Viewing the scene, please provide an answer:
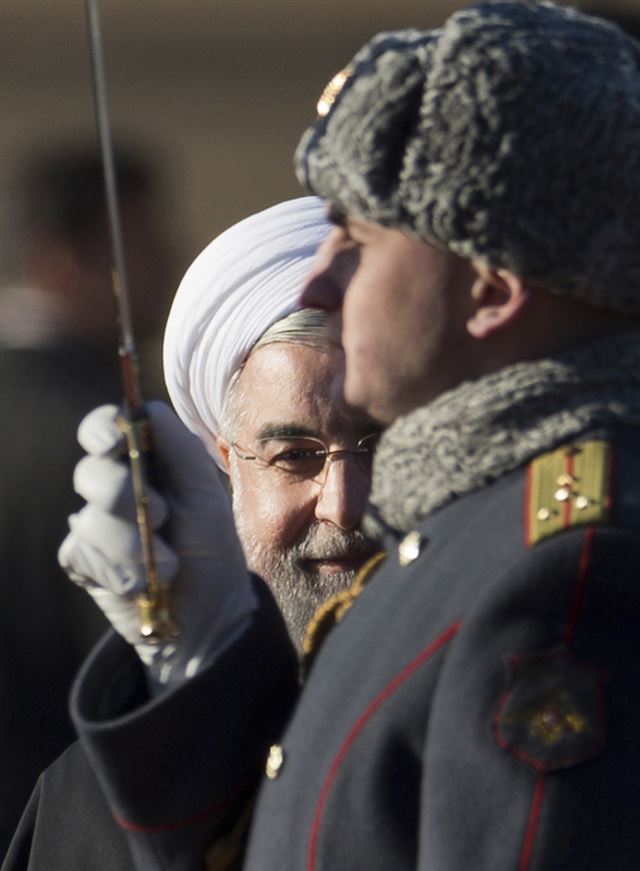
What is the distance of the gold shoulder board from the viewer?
2145mm

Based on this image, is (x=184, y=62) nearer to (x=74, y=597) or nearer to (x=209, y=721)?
(x=74, y=597)

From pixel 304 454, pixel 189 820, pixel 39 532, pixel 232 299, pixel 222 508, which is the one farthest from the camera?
pixel 39 532

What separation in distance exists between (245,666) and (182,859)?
0.25m

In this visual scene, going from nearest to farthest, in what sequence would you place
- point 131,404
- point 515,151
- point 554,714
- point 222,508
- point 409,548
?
1. point 554,714
2. point 515,151
3. point 409,548
4. point 131,404
5. point 222,508

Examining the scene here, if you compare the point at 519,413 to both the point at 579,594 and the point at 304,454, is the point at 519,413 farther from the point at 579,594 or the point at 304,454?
the point at 304,454

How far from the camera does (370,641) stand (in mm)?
2291

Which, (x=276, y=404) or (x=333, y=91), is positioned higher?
(x=333, y=91)

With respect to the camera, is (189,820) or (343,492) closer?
(189,820)

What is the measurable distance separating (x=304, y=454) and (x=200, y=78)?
6.70m

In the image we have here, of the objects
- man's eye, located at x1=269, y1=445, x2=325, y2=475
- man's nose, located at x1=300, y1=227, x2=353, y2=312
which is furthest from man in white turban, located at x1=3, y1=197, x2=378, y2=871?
man's nose, located at x1=300, y1=227, x2=353, y2=312

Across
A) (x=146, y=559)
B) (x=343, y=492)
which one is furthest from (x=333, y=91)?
(x=343, y=492)

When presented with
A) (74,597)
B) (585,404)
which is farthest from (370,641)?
(74,597)

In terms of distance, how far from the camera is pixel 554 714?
2.06m

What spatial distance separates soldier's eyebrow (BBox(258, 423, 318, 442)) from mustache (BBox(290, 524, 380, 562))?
167 millimetres
